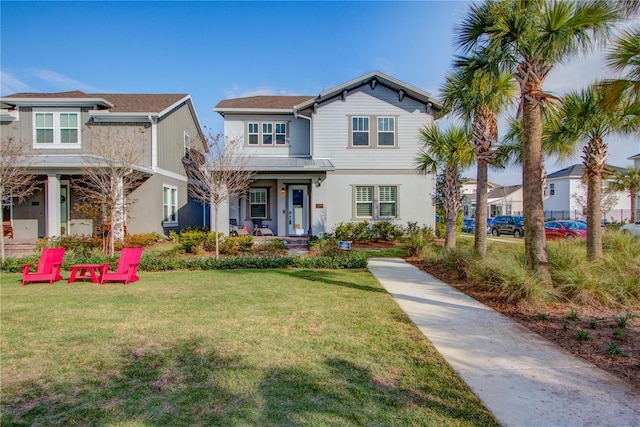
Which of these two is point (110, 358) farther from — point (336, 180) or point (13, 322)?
point (336, 180)

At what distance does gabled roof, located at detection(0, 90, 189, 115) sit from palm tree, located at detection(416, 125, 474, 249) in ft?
40.3

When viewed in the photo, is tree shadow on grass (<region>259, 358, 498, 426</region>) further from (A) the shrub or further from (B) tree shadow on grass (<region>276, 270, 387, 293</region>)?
(A) the shrub

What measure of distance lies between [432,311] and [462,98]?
6.83 meters

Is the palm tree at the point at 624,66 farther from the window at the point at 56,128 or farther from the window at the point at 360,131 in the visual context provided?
the window at the point at 56,128

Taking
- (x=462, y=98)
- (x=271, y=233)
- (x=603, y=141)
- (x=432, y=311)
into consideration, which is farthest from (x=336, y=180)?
(x=432, y=311)

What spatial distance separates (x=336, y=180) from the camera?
17.1 m

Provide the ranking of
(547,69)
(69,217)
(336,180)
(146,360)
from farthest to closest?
(336,180) → (69,217) → (547,69) → (146,360)

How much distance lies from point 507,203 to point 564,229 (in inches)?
1232

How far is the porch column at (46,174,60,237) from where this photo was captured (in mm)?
13766

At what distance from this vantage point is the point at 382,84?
56.0 ft

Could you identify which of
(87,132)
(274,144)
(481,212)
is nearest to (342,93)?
(274,144)

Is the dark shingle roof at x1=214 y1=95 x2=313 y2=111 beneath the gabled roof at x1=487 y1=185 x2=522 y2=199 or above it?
above

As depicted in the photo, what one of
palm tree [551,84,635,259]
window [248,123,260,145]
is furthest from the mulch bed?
window [248,123,260,145]

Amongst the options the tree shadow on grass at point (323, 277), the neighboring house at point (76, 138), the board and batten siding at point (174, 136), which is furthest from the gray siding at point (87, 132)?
the tree shadow on grass at point (323, 277)
